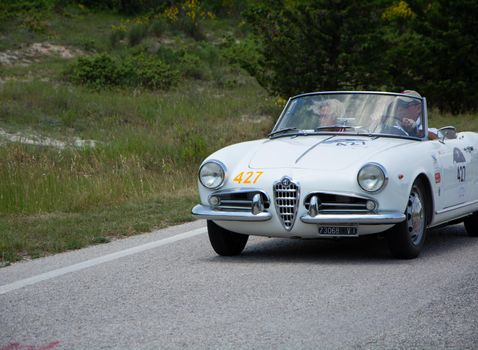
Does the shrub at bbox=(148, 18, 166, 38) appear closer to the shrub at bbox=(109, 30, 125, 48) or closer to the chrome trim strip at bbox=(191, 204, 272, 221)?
the shrub at bbox=(109, 30, 125, 48)

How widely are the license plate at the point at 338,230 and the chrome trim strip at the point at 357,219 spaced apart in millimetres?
91

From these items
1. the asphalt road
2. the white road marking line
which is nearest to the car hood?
the asphalt road

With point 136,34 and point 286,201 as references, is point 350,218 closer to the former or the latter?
point 286,201

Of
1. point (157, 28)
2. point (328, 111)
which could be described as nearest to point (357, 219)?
point (328, 111)

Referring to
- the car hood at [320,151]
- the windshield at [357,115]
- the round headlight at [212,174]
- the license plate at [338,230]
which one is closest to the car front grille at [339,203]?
the license plate at [338,230]

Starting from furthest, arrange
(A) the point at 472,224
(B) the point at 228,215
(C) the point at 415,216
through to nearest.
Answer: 1. (A) the point at 472,224
2. (C) the point at 415,216
3. (B) the point at 228,215

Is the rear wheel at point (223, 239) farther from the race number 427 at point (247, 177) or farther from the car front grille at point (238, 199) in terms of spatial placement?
the race number 427 at point (247, 177)

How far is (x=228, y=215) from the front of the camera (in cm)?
818

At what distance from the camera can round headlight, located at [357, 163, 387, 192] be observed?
790 centimetres

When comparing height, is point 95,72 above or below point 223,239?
below

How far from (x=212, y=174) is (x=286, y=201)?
2.58 feet

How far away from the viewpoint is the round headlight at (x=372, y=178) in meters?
7.90

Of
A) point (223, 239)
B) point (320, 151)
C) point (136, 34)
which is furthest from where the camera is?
point (136, 34)

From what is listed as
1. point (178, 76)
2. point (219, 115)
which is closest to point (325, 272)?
point (219, 115)
